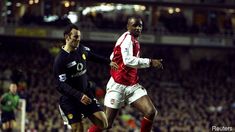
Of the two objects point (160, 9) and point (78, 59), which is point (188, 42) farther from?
point (78, 59)

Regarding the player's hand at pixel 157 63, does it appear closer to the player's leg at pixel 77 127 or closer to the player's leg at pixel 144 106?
the player's leg at pixel 144 106

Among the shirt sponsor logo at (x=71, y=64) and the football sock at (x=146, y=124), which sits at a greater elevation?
the shirt sponsor logo at (x=71, y=64)

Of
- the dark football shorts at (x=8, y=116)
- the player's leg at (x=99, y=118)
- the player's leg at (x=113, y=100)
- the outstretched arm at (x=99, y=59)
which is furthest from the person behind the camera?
the dark football shorts at (x=8, y=116)

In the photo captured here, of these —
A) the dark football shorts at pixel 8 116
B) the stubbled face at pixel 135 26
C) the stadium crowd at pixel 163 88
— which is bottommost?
the stadium crowd at pixel 163 88

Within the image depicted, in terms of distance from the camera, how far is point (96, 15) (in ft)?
122

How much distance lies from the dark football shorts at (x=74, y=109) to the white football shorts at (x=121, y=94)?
0.85 m

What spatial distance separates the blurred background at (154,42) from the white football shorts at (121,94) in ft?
68.0

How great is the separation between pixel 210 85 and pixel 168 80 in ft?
8.85

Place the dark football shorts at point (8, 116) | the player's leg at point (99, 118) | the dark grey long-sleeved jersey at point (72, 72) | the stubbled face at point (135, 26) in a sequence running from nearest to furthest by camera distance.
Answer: the dark grey long-sleeved jersey at point (72, 72)
the player's leg at point (99, 118)
the stubbled face at point (135, 26)
the dark football shorts at point (8, 116)

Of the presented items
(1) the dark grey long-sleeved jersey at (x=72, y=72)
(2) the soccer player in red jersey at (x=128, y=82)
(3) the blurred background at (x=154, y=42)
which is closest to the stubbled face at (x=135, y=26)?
(2) the soccer player in red jersey at (x=128, y=82)

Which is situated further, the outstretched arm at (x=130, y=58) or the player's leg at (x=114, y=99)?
the player's leg at (x=114, y=99)

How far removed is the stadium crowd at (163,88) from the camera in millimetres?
27469

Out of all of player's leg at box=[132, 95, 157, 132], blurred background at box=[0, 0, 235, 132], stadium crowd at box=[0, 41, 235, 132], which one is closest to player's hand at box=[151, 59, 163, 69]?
player's leg at box=[132, 95, 157, 132]

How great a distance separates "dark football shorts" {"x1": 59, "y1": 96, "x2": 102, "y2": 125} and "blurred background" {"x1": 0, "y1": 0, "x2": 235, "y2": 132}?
2168cm
